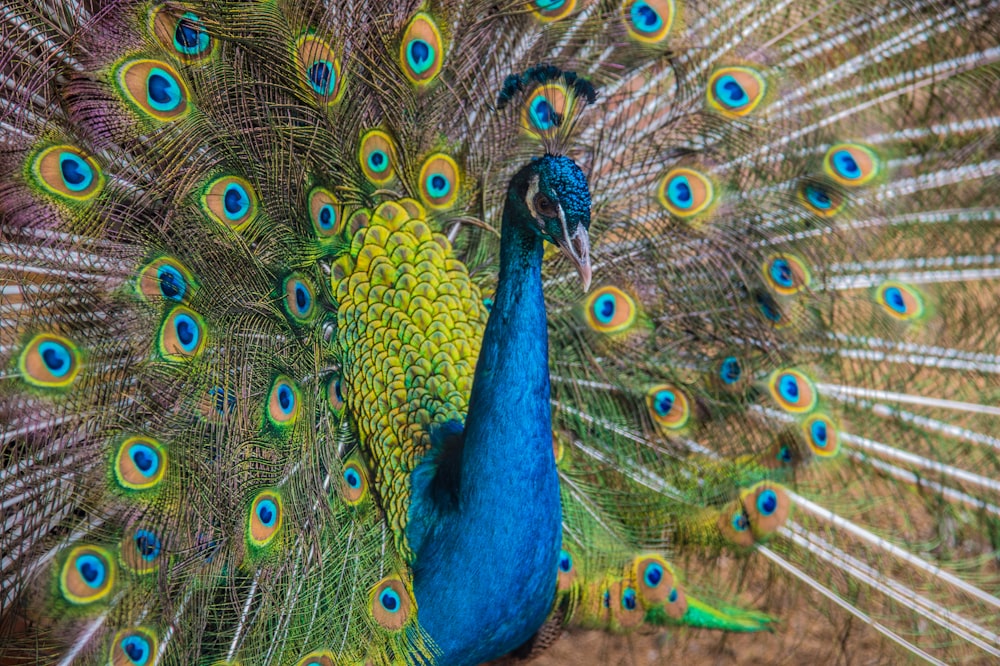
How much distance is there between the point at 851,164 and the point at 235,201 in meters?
1.33

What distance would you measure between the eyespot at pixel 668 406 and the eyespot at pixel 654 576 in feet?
0.95

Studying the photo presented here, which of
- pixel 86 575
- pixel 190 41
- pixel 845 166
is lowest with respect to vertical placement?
pixel 86 575

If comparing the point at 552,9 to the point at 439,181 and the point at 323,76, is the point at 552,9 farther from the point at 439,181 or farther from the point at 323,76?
the point at 323,76

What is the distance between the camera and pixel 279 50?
4.72ft

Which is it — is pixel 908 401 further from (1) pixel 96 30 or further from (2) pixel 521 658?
(1) pixel 96 30

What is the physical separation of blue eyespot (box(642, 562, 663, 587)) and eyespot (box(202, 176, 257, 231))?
108cm

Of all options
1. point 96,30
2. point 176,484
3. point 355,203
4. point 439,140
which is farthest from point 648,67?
point 176,484

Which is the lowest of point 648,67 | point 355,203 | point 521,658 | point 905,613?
point 521,658

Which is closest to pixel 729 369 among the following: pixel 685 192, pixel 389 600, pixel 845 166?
pixel 685 192

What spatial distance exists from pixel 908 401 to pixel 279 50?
1473mm

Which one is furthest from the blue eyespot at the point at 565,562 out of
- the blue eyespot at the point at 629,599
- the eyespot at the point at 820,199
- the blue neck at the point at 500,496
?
the eyespot at the point at 820,199

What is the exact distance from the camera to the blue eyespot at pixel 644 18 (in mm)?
1878

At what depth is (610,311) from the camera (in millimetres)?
1928

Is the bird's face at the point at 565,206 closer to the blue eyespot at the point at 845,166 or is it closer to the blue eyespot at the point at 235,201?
the blue eyespot at the point at 235,201
